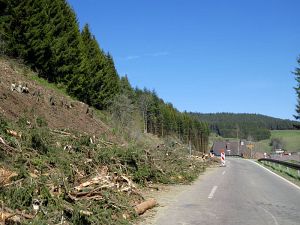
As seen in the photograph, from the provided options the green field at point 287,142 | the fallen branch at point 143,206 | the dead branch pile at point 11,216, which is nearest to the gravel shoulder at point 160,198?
the fallen branch at point 143,206

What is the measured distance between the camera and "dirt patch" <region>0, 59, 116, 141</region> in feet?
57.4

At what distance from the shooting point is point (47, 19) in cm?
3391

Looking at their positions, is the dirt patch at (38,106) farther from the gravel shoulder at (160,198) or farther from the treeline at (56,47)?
the treeline at (56,47)

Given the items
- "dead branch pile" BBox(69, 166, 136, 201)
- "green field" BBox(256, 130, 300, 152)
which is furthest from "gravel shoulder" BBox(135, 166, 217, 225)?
"green field" BBox(256, 130, 300, 152)

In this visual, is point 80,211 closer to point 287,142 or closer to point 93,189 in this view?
point 93,189

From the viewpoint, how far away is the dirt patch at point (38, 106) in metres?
17.5

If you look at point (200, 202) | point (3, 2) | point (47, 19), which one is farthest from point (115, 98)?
point (200, 202)

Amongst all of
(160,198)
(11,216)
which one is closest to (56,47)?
(160,198)

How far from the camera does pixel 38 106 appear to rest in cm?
2061

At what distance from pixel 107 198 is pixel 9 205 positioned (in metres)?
2.51

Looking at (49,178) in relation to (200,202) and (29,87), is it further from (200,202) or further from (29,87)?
(29,87)

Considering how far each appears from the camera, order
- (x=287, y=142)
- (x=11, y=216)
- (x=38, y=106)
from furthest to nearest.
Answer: (x=287, y=142)
(x=38, y=106)
(x=11, y=216)

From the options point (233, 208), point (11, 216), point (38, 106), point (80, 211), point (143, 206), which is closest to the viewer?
point (11, 216)

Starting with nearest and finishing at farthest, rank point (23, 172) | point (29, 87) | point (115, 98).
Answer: point (23, 172) → point (29, 87) → point (115, 98)
